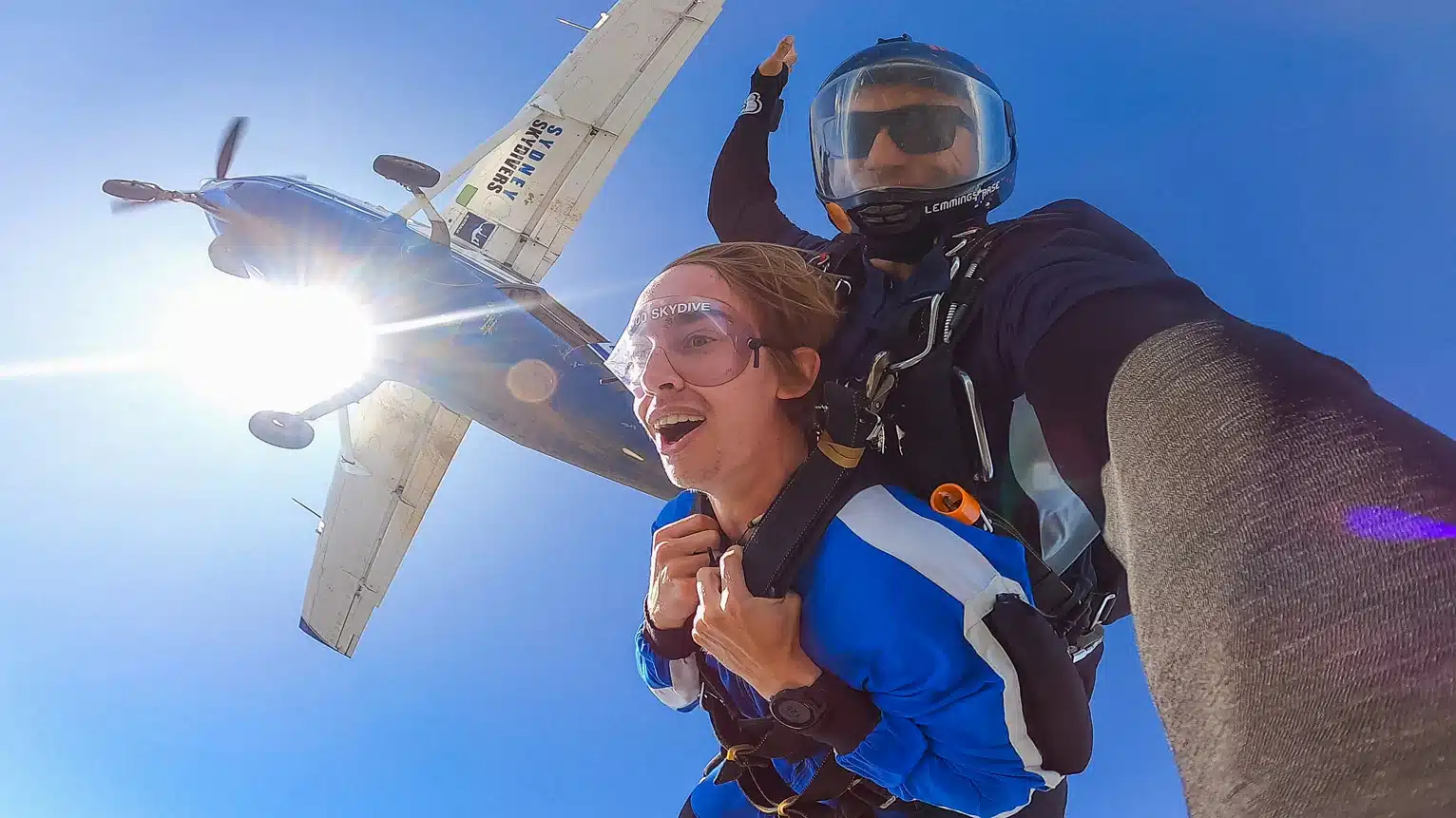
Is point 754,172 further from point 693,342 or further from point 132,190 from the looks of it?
point 132,190

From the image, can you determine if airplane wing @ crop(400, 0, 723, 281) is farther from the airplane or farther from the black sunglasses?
the black sunglasses

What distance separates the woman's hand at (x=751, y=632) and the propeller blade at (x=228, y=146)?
12764mm

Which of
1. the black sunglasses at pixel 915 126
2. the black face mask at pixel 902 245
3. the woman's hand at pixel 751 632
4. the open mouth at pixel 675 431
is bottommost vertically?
the woman's hand at pixel 751 632

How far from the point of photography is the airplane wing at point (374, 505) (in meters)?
14.3

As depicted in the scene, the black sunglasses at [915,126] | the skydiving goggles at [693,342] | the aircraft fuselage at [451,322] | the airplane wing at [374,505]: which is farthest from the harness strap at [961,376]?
the airplane wing at [374,505]

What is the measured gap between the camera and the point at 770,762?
224 centimetres

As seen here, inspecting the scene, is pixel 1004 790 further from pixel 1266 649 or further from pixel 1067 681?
pixel 1266 649

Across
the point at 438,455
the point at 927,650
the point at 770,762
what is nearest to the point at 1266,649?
the point at 927,650

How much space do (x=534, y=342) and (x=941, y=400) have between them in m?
9.14

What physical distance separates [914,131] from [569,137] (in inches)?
466

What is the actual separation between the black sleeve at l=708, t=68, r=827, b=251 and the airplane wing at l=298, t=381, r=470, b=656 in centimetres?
1193

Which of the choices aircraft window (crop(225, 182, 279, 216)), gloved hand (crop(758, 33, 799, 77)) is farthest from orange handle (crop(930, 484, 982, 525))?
aircraft window (crop(225, 182, 279, 216))

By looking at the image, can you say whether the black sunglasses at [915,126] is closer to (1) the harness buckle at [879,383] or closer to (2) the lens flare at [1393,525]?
(1) the harness buckle at [879,383]

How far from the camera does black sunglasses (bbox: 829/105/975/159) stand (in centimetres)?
270
